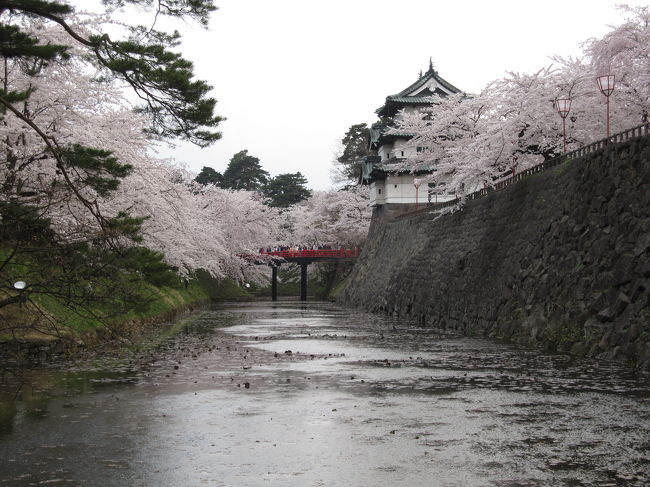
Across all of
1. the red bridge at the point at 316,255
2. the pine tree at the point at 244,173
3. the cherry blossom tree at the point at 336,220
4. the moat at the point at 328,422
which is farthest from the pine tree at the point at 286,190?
the moat at the point at 328,422

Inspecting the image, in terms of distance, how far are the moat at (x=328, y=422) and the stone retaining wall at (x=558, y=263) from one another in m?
1.20

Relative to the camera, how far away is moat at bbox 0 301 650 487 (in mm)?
6852

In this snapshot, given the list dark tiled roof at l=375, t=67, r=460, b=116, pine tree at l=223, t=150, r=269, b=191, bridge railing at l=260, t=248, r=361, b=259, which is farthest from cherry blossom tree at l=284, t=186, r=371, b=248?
pine tree at l=223, t=150, r=269, b=191

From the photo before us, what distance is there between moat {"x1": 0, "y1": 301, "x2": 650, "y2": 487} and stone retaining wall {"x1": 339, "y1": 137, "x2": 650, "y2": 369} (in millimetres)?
1202

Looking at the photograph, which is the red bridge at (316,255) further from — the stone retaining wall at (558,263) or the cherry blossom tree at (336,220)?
the stone retaining wall at (558,263)

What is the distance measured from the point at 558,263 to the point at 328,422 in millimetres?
12337

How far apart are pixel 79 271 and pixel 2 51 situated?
360cm

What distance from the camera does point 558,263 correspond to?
19516 millimetres

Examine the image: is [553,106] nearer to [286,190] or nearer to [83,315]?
[83,315]

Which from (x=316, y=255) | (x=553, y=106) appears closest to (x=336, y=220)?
(x=316, y=255)

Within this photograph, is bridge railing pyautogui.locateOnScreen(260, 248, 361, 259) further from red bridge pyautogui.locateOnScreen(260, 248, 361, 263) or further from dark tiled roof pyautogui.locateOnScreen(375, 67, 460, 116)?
dark tiled roof pyautogui.locateOnScreen(375, 67, 460, 116)

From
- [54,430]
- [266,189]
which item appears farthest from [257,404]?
[266,189]

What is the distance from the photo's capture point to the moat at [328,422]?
22.5 feet

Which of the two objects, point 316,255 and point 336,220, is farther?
point 336,220
